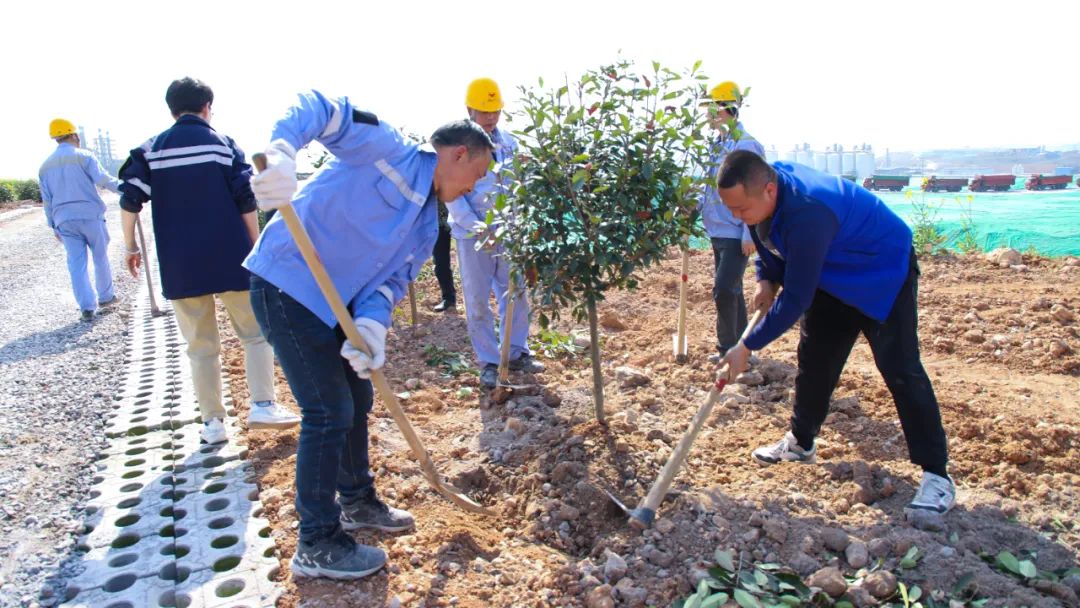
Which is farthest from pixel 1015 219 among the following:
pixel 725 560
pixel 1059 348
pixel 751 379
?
pixel 725 560

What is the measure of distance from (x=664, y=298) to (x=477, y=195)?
285 cm

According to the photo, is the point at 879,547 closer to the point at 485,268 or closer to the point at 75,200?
the point at 485,268

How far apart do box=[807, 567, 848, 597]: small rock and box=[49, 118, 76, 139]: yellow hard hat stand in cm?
744

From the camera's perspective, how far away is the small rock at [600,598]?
2268 millimetres

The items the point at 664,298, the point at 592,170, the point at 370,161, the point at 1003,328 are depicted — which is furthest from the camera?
the point at 664,298

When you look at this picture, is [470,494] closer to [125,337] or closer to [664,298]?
[664,298]

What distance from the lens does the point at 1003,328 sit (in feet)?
16.2

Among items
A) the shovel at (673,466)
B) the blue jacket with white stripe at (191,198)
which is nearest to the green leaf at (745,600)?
the shovel at (673,466)

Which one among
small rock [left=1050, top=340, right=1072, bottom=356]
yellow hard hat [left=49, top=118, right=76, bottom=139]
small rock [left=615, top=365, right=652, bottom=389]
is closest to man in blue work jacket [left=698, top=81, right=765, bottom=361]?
small rock [left=615, top=365, right=652, bottom=389]

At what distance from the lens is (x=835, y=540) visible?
8.27 ft

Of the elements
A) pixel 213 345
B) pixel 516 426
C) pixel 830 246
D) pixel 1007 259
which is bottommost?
pixel 516 426

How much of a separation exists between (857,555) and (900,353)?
2.65 feet

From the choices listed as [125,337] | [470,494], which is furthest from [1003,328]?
[125,337]

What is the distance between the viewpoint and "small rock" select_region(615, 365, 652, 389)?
423 centimetres
